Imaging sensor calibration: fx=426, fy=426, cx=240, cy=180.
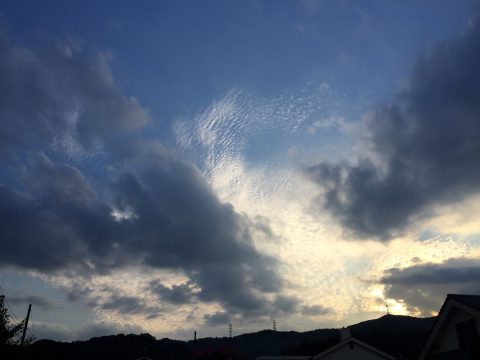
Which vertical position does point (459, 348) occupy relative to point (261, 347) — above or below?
below

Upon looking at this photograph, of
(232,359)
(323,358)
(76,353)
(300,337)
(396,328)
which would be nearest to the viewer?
(232,359)

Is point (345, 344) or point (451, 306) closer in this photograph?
point (451, 306)

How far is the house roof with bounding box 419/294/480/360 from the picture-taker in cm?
2267

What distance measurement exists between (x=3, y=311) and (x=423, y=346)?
27.3 m

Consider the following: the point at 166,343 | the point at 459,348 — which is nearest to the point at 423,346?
the point at 459,348

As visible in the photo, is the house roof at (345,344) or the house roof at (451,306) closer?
the house roof at (451,306)

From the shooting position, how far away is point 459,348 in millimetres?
23859

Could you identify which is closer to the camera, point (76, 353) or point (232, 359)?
point (232, 359)

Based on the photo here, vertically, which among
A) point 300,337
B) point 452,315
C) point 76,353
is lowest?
point 452,315

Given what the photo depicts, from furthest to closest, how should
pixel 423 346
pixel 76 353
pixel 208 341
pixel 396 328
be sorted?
1. pixel 396 328
2. pixel 208 341
3. pixel 76 353
4. pixel 423 346

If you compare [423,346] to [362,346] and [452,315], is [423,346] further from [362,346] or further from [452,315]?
[362,346]

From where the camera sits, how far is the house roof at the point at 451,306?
22672 millimetres

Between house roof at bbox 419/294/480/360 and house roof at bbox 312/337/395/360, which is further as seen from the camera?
house roof at bbox 312/337/395/360

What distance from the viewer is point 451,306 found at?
80.1ft
